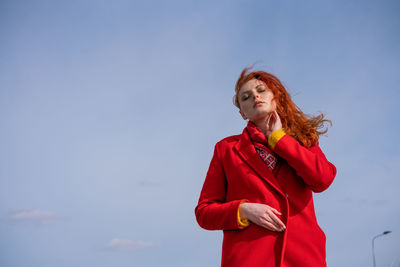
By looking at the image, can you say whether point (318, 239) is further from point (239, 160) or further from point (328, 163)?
point (239, 160)

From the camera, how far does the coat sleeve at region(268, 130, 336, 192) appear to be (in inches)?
127

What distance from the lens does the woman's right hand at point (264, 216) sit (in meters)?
3.14

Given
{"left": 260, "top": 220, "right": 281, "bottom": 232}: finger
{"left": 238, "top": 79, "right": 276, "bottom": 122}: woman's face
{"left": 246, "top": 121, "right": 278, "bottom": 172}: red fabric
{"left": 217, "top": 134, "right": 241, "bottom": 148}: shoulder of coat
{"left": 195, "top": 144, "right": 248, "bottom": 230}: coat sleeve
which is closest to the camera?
{"left": 260, "top": 220, "right": 281, "bottom": 232}: finger

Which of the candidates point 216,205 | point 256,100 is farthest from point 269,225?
point 256,100

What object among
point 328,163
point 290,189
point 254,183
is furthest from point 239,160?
point 328,163

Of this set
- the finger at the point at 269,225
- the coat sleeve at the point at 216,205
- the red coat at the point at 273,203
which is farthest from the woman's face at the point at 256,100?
the finger at the point at 269,225

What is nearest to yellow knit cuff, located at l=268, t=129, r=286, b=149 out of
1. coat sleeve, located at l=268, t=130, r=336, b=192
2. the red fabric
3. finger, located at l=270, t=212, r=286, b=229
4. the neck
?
coat sleeve, located at l=268, t=130, r=336, b=192

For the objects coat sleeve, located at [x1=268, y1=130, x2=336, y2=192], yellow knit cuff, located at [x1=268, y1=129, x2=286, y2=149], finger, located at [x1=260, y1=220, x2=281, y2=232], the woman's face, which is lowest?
finger, located at [x1=260, y1=220, x2=281, y2=232]

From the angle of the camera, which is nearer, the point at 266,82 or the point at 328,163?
the point at 328,163

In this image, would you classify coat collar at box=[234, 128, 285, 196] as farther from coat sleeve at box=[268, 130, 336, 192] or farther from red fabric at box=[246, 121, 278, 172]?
coat sleeve at box=[268, 130, 336, 192]

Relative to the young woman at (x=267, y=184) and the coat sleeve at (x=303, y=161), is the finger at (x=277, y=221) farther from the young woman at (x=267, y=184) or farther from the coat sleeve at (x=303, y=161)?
the coat sleeve at (x=303, y=161)

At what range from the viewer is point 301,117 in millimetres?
3855

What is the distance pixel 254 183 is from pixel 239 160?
11.0 inches

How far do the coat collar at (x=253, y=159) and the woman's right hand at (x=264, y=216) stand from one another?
22 centimetres
